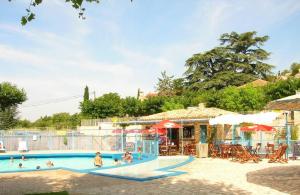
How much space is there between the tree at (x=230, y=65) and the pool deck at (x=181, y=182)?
3717 centimetres

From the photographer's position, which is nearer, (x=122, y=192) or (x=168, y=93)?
(x=122, y=192)

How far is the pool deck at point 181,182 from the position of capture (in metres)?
10.7

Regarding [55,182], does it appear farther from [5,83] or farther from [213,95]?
[5,83]

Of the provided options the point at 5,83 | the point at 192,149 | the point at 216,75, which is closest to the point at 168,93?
the point at 216,75

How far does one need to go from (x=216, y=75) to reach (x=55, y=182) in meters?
41.8

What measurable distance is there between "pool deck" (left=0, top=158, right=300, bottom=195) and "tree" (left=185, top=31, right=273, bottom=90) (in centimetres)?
3717

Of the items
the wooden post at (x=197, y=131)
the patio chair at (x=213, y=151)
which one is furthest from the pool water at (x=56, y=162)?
the patio chair at (x=213, y=151)

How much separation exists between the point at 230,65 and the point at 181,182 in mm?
43380

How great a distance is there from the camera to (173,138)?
2883 centimetres

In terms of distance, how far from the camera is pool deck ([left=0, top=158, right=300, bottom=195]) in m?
10.7

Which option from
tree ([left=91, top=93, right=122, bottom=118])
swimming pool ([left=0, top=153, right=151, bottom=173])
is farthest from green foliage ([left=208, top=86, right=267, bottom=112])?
swimming pool ([left=0, top=153, right=151, bottom=173])

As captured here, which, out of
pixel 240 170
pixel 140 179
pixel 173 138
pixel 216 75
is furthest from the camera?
pixel 216 75

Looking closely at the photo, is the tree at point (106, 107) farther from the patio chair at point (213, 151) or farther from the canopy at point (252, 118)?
the canopy at point (252, 118)

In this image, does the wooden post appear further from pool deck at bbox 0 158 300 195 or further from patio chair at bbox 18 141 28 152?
patio chair at bbox 18 141 28 152
